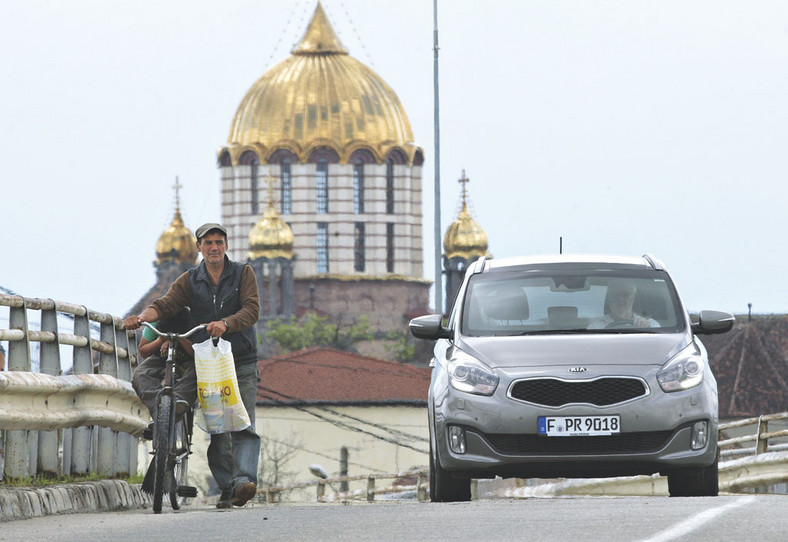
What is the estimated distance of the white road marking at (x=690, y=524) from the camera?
34.9ft

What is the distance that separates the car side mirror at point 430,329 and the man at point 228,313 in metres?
1.08

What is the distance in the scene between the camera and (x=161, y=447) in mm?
14203

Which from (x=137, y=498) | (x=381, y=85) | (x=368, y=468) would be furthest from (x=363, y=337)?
(x=137, y=498)

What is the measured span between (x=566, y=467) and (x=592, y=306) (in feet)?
4.35

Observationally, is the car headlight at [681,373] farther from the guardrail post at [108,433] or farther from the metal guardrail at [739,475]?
the metal guardrail at [739,475]

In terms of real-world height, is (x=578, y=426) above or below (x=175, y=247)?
above

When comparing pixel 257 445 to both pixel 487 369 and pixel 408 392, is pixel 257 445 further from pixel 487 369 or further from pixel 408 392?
pixel 408 392

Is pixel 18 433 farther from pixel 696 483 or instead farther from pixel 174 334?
pixel 696 483

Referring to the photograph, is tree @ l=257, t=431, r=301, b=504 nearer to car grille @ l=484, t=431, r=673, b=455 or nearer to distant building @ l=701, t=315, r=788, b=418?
distant building @ l=701, t=315, r=788, b=418

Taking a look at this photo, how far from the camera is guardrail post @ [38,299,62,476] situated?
1549 centimetres

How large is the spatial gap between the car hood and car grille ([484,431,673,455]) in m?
0.45

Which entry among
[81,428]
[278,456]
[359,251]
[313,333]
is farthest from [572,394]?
[359,251]

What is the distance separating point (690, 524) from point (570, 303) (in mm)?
4052

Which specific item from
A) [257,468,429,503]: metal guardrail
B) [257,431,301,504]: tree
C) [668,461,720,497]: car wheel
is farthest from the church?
[668,461,720,497]: car wheel
